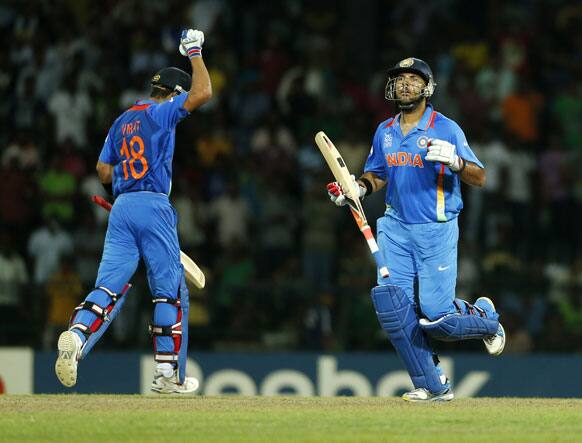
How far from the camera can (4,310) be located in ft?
45.1

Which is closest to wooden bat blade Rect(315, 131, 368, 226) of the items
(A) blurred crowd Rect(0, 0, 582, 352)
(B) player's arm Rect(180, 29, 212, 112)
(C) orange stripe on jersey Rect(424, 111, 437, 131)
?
(C) orange stripe on jersey Rect(424, 111, 437, 131)

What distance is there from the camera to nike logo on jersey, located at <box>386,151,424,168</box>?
8.91 m

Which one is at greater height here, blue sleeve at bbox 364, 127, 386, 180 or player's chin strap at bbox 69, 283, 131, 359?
blue sleeve at bbox 364, 127, 386, 180

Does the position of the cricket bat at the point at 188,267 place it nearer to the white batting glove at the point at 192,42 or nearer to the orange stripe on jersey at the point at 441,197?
the white batting glove at the point at 192,42

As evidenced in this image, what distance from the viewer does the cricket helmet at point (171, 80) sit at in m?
9.40

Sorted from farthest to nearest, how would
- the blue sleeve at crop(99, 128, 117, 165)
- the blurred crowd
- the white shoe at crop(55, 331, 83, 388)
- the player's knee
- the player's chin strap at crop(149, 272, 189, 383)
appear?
the blurred crowd < the blue sleeve at crop(99, 128, 117, 165) < the player's chin strap at crop(149, 272, 189, 383) < the player's knee < the white shoe at crop(55, 331, 83, 388)

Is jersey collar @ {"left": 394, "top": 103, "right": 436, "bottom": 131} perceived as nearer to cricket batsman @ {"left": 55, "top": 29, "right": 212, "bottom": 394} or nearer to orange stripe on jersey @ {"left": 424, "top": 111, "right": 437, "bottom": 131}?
orange stripe on jersey @ {"left": 424, "top": 111, "right": 437, "bottom": 131}

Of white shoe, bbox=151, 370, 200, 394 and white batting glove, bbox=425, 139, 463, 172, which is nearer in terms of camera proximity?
white batting glove, bbox=425, 139, 463, 172

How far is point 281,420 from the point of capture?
813cm

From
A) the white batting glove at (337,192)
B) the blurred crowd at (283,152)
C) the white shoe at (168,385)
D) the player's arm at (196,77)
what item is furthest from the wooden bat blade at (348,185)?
the blurred crowd at (283,152)

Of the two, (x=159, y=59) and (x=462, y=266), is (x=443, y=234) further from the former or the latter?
(x=159, y=59)

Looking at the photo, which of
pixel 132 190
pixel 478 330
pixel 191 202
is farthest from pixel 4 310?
pixel 478 330

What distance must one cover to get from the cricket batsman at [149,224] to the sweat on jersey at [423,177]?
135 centimetres

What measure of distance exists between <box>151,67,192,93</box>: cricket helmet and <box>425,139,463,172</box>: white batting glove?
1.87 meters
